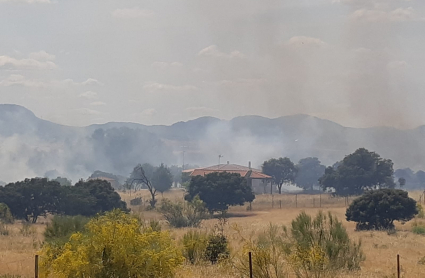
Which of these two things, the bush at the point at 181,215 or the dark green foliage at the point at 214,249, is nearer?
the dark green foliage at the point at 214,249

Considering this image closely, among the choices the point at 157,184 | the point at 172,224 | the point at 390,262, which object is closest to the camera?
the point at 390,262

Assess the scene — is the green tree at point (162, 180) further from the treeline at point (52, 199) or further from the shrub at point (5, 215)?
the shrub at point (5, 215)

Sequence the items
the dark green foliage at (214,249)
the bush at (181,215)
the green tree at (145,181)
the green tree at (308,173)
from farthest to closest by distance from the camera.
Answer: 1. the green tree at (308,173)
2. the green tree at (145,181)
3. the bush at (181,215)
4. the dark green foliage at (214,249)

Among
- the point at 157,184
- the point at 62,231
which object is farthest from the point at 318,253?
the point at 157,184

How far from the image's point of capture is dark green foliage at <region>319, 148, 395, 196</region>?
9106 cm

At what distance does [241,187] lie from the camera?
72.1 meters

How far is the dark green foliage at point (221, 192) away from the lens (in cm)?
7031

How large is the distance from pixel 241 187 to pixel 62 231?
45918 millimetres

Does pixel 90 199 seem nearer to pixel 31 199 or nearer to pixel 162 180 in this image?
pixel 31 199

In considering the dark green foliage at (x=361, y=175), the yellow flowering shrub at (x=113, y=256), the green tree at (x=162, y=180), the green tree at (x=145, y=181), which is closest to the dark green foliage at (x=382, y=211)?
the green tree at (x=145, y=181)

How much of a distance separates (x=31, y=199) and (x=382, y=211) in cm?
3079

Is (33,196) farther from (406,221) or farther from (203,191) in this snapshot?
(406,221)

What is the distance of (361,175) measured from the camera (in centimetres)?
9100

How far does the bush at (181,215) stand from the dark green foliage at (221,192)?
14.4 m
